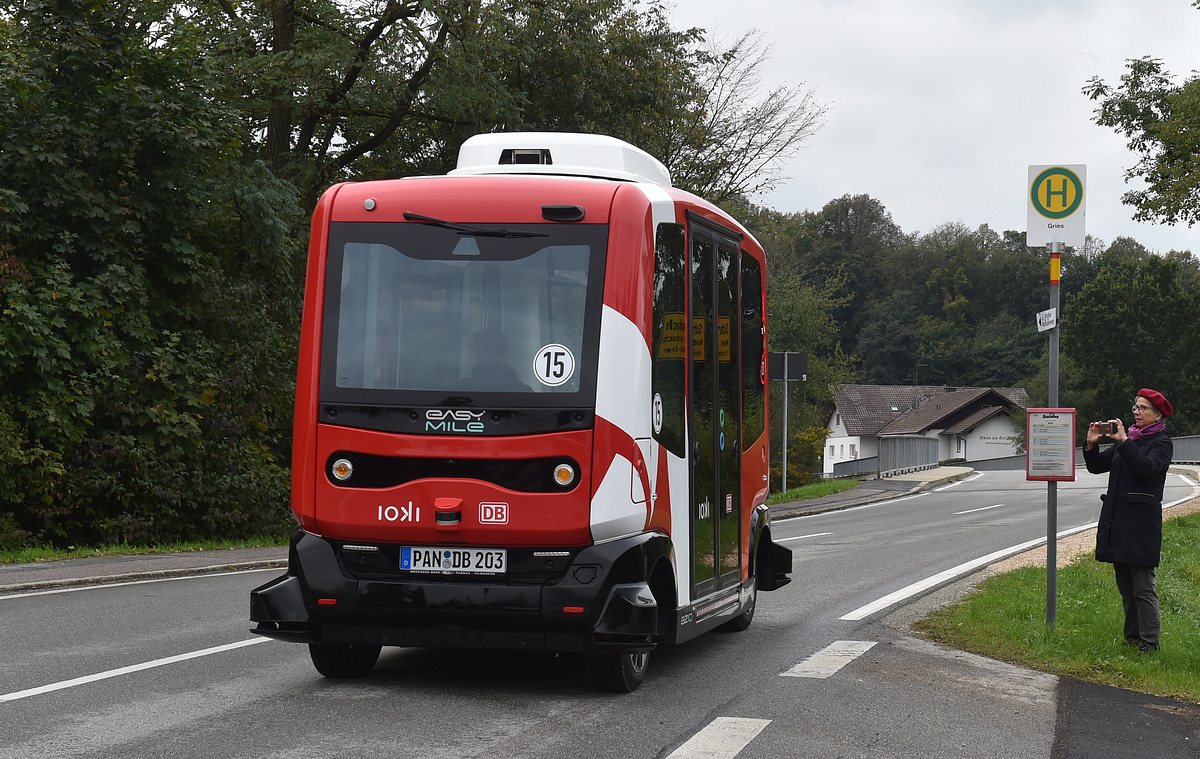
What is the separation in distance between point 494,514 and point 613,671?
1132mm

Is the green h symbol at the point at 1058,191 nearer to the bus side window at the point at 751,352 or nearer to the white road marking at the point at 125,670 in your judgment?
the bus side window at the point at 751,352

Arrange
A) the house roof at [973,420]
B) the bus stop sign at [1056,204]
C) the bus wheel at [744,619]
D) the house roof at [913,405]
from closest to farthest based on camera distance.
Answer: the bus stop sign at [1056,204] < the bus wheel at [744,619] < the house roof at [913,405] < the house roof at [973,420]

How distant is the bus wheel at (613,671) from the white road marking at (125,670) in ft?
8.75

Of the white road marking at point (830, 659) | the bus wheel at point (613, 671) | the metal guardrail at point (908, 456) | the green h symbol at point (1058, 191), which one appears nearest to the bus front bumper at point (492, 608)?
the bus wheel at point (613, 671)

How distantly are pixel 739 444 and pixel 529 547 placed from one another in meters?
2.76

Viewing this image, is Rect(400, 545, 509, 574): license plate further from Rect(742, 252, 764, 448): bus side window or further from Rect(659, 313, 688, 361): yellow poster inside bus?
Rect(742, 252, 764, 448): bus side window

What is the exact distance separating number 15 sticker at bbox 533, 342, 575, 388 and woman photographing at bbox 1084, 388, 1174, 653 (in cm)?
377

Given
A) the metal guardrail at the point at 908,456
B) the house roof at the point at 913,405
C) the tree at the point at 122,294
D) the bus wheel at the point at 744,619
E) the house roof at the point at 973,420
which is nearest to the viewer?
the bus wheel at the point at 744,619

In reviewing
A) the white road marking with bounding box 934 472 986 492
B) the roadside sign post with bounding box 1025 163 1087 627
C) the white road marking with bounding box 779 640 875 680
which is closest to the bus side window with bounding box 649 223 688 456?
the white road marking with bounding box 779 640 875 680

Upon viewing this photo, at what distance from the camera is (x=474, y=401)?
7.43 metres

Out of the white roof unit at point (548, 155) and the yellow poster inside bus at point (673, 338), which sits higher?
the white roof unit at point (548, 155)

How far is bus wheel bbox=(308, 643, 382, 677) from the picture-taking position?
7.93 meters

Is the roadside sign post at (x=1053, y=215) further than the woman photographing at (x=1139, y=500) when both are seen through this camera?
Yes

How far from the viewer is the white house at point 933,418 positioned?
357ft
